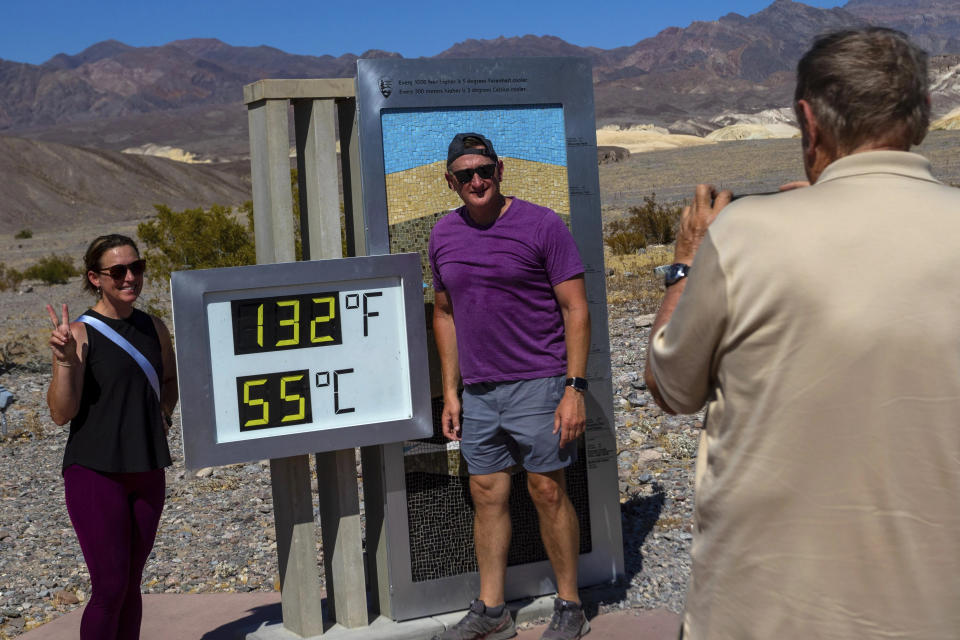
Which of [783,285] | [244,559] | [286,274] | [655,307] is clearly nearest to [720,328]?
[783,285]

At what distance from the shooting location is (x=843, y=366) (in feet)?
5.65

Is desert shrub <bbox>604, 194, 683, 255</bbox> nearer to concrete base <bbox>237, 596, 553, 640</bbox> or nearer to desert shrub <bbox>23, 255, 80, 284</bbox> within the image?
desert shrub <bbox>23, 255, 80, 284</bbox>

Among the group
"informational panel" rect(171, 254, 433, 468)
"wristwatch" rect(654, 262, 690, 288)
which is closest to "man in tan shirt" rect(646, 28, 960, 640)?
"wristwatch" rect(654, 262, 690, 288)

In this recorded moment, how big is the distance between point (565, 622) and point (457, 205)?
1692mm

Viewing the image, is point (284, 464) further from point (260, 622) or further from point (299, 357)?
point (260, 622)

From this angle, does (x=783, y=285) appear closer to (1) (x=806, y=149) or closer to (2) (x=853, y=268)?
(2) (x=853, y=268)

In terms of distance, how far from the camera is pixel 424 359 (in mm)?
4195

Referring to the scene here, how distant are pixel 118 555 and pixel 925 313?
2.76m

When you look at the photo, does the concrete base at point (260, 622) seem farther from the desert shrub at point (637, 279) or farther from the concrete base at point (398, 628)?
the desert shrub at point (637, 279)

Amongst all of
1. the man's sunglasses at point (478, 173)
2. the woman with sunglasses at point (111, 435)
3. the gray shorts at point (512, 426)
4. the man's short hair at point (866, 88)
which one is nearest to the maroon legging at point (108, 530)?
the woman with sunglasses at point (111, 435)

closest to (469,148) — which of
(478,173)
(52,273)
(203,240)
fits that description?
(478,173)

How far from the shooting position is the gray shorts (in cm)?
394

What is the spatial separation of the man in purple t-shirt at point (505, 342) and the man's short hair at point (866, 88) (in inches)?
79.0

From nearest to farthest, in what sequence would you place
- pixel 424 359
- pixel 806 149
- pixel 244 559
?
pixel 806 149 → pixel 424 359 → pixel 244 559
